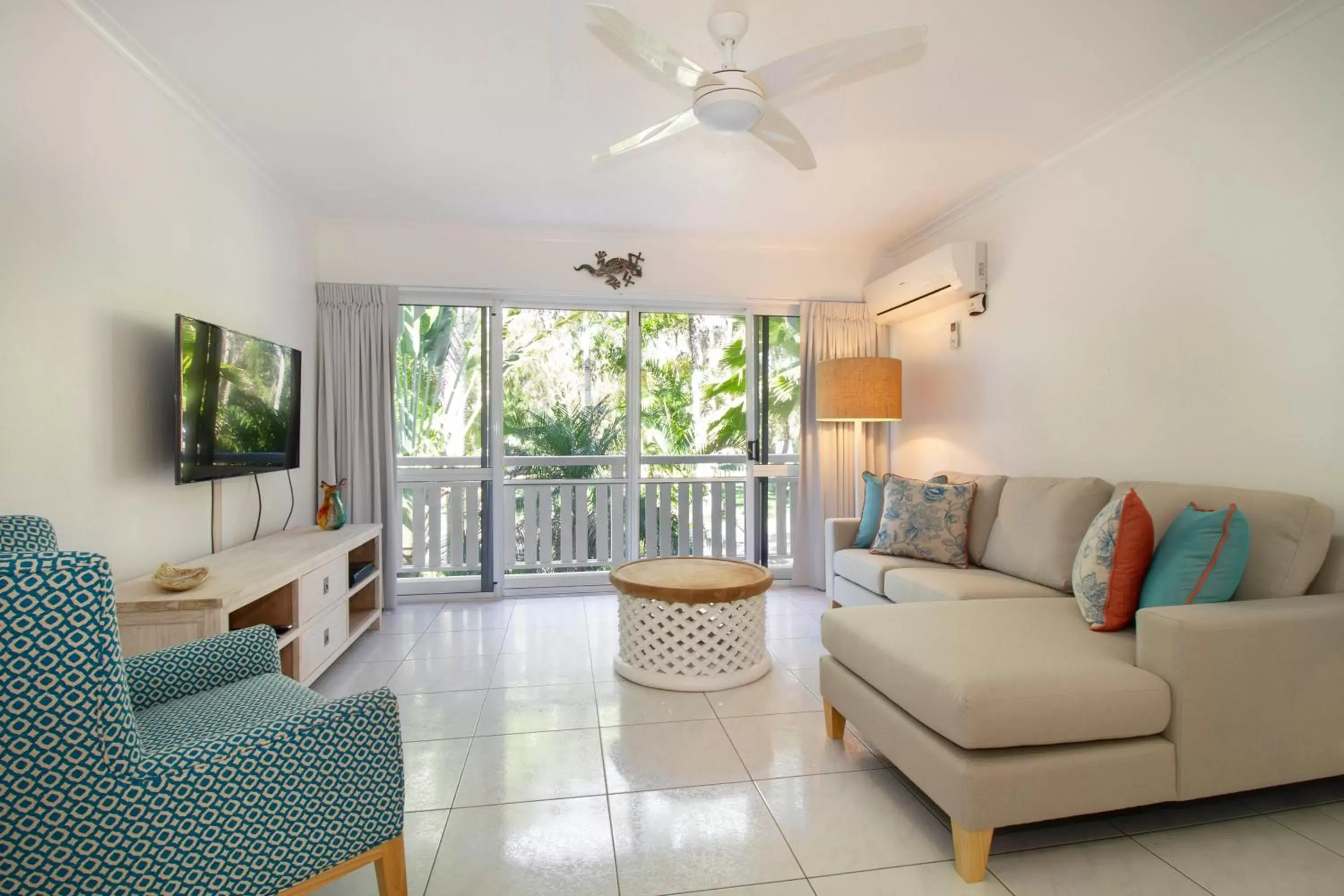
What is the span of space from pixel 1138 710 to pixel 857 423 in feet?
9.60

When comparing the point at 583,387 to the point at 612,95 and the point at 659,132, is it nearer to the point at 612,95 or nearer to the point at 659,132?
the point at 612,95

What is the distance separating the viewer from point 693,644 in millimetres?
2732

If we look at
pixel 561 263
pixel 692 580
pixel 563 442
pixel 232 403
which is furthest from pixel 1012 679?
pixel 561 263

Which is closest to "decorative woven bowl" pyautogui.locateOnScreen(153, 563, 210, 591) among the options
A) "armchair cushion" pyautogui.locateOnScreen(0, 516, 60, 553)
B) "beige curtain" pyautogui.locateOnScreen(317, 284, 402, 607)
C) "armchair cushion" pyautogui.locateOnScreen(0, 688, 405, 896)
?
"armchair cushion" pyautogui.locateOnScreen(0, 516, 60, 553)

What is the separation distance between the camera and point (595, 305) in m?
4.46

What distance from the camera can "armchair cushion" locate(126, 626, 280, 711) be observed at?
1.54m

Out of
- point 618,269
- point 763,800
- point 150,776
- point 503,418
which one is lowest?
point 763,800

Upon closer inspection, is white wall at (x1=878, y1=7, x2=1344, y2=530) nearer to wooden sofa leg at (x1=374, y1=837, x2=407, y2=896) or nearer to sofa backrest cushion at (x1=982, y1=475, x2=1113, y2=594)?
sofa backrest cushion at (x1=982, y1=475, x2=1113, y2=594)

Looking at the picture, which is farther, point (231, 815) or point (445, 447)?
point (445, 447)

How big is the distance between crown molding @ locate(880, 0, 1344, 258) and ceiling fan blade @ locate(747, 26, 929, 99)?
1.35 meters

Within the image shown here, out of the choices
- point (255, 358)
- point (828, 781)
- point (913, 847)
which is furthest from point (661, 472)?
point (913, 847)

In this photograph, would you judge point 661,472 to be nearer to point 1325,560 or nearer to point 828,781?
point 828,781

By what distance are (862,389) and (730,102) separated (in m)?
2.47

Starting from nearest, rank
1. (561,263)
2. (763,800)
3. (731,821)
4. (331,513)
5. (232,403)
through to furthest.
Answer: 1. (731,821)
2. (763,800)
3. (232,403)
4. (331,513)
5. (561,263)
